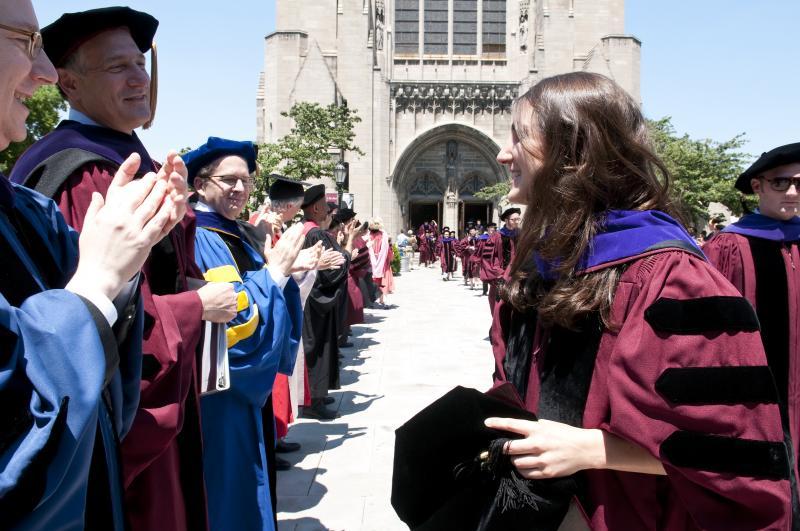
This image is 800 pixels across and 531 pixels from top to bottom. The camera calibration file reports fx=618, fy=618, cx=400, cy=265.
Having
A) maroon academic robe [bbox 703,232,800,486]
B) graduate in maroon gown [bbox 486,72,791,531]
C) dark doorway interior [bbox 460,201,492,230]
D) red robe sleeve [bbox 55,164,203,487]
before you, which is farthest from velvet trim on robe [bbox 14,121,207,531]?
dark doorway interior [bbox 460,201,492,230]

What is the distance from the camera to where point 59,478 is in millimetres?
1023

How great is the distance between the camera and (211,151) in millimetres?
3467

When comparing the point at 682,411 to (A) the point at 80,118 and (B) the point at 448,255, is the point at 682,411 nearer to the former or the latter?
(A) the point at 80,118

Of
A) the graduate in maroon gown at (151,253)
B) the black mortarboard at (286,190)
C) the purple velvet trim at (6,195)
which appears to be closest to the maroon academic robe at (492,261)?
the black mortarboard at (286,190)

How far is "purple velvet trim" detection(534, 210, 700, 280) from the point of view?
5.18ft

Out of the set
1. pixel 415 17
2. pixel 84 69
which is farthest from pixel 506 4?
pixel 84 69

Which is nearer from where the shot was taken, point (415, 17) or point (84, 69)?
point (84, 69)

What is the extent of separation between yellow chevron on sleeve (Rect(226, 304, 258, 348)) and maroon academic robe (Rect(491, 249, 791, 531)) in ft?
5.74

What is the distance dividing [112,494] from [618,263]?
1.36 metres

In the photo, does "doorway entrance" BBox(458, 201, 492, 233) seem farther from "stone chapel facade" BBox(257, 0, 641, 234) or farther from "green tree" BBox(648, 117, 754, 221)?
"green tree" BBox(648, 117, 754, 221)

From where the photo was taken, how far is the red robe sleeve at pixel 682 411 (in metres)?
1.34

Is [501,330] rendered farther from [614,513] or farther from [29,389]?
[29,389]

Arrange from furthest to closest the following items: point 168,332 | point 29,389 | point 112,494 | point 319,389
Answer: point 319,389
point 168,332
point 112,494
point 29,389

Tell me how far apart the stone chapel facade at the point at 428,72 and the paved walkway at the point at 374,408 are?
20.2 meters
